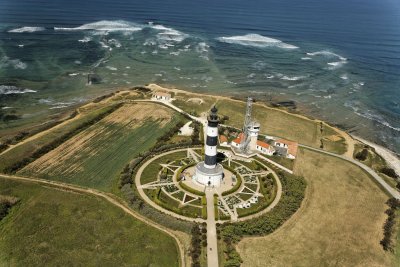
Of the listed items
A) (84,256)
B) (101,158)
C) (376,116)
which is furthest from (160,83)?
(84,256)

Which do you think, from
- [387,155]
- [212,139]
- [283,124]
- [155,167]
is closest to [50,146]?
[155,167]

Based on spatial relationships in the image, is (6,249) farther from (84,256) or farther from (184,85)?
(184,85)

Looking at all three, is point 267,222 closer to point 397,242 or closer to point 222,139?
point 397,242

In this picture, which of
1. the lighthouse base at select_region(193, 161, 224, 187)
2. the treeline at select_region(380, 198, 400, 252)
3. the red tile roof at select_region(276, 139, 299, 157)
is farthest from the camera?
the red tile roof at select_region(276, 139, 299, 157)

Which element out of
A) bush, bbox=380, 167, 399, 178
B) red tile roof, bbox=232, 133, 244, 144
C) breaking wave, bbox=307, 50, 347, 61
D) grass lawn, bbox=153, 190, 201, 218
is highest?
grass lawn, bbox=153, 190, 201, 218

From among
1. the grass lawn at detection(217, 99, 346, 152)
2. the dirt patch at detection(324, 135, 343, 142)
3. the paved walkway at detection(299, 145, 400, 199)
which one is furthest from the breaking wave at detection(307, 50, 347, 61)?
the paved walkway at detection(299, 145, 400, 199)

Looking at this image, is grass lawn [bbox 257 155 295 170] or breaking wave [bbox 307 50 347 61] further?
breaking wave [bbox 307 50 347 61]

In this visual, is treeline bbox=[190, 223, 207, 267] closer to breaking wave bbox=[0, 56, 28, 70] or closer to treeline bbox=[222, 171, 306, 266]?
treeline bbox=[222, 171, 306, 266]
